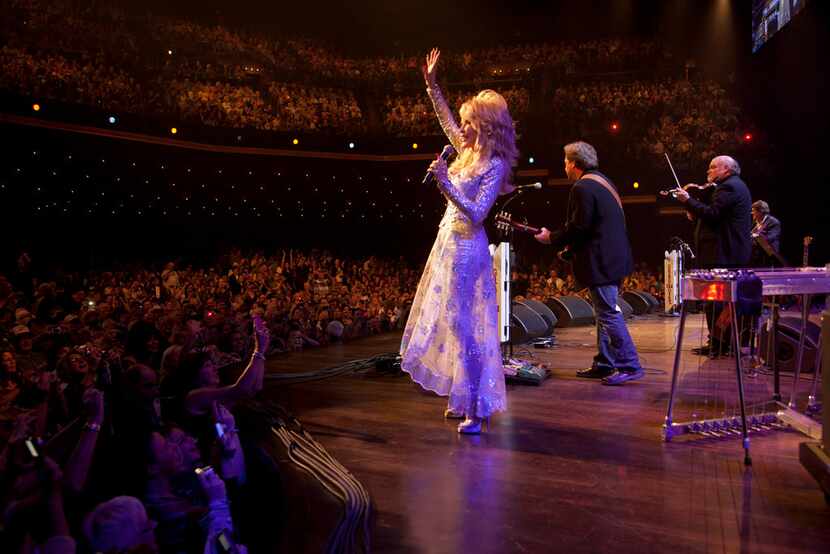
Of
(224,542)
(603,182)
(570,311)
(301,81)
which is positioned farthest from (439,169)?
(301,81)

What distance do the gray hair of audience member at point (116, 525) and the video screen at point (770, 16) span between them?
10.8 m

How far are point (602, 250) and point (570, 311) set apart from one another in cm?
458

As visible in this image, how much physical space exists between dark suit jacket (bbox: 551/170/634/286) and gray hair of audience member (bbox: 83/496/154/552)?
133 inches

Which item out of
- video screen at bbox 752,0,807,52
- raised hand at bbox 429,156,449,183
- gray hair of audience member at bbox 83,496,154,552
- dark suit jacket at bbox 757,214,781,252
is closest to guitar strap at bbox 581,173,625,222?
raised hand at bbox 429,156,449,183

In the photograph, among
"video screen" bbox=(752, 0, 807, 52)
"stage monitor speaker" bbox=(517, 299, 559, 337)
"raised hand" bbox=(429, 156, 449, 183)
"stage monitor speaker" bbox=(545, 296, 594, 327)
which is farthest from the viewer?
"video screen" bbox=(752, 0, 807, 52)

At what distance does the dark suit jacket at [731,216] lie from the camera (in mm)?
5176

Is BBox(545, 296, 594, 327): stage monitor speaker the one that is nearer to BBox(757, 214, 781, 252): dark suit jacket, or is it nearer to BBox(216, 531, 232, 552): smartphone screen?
BBox(757, 214, 781, 252): dark suit jacket

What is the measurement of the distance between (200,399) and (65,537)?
920 mm

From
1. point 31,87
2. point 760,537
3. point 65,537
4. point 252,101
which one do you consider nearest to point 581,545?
point 760,537

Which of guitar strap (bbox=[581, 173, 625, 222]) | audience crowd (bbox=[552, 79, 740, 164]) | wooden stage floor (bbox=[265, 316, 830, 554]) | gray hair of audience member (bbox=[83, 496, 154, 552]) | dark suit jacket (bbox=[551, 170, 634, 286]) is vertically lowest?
wooden stage floor (bbox=[265, 316, 830, 554])

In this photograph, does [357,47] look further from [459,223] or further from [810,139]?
[459,223]

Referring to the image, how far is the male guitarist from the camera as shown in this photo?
4.55 metres

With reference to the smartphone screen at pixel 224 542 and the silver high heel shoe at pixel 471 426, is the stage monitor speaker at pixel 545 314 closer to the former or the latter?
the silver high heel shoe at pixel 471 426

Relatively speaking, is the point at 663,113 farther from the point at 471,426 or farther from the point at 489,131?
the point at 471,426
